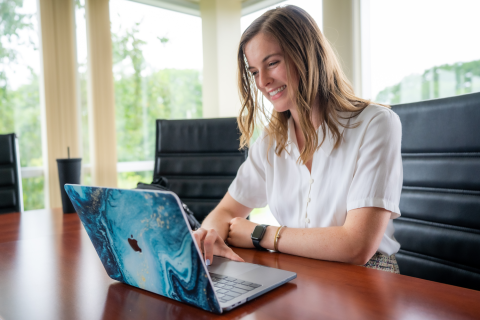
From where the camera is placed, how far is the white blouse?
96 centimetres

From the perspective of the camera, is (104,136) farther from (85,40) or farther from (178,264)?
(178,264)

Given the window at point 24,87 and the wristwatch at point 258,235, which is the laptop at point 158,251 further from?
the window at point 24,87

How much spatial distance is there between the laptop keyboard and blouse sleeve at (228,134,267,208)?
629 mm

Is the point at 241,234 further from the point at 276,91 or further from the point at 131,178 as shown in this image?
the point at 131,178

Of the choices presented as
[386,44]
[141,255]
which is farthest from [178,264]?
[386,44]

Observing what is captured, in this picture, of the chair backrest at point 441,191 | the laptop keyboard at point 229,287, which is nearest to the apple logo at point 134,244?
the laptop keyboard at point 229,287

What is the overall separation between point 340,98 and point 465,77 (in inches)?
72.2

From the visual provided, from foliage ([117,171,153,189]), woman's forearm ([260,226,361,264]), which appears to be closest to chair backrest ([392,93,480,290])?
woman's forearm ([260,226,361,264])

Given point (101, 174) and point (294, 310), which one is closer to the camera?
point (294, 310)

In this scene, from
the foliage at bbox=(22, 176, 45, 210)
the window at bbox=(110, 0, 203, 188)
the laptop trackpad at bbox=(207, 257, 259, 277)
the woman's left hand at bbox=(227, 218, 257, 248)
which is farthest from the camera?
the window at bbox=(110, 0, 203, 188)

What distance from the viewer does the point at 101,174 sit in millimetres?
3404

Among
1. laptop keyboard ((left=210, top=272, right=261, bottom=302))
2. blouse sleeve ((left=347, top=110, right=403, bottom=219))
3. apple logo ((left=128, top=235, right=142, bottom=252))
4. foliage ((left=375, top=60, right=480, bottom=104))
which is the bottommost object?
laptop keyboard ((left=210, top=272, right=261, bottom=302))

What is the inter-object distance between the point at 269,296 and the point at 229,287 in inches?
2.9

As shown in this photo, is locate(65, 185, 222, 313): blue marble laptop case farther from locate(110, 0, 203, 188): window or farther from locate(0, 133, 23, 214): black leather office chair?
locate(110, 0, 203, 188): window
